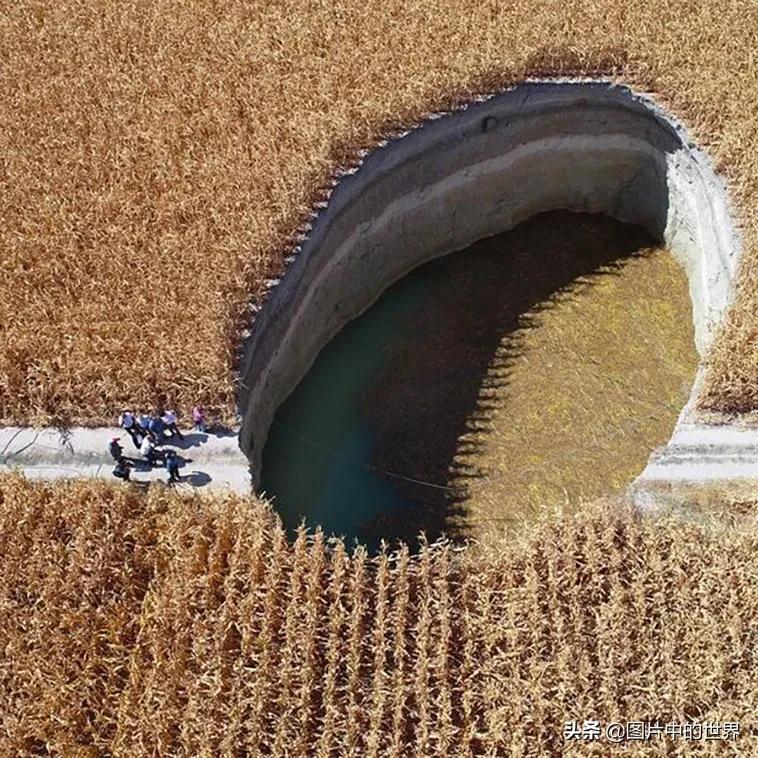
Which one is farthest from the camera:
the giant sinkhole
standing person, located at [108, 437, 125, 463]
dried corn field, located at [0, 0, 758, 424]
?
the giant sinkhole

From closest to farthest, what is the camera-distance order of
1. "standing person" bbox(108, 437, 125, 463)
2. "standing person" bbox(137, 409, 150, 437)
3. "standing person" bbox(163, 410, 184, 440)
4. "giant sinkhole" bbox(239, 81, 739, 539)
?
"standing person" bbox(108, 437, 125, 463), "standing person" bbox(137, 409, 150, 437), "standing person" bbox(163, 410, 184, 440), "giant sinkhole" bbox(239, 81, 739, 539)

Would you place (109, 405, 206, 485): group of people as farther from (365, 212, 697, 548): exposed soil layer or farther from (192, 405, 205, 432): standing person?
(365, 212, 697, 548): exposed soil layer

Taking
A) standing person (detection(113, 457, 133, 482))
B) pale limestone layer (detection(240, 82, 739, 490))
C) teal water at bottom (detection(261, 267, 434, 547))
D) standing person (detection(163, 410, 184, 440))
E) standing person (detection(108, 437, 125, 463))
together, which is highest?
pale limestone layer (detection(240, 82, 739, 490))

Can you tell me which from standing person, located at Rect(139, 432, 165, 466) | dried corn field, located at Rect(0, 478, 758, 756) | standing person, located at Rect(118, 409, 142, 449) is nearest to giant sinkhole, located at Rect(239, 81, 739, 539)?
standing person, located at Rect(139, 432, 165, 466)

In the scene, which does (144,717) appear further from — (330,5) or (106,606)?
(330,5)

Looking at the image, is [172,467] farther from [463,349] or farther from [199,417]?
[463,349]

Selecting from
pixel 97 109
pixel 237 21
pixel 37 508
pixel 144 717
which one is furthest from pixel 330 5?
pixel 144 717
